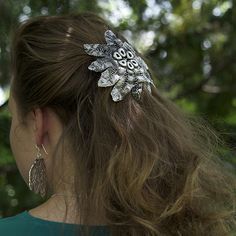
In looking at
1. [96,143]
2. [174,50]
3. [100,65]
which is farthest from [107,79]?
[174,50]

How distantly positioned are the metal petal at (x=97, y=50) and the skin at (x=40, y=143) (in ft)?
0.60

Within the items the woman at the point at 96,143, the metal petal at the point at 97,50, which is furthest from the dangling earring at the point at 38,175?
the metal petal at the point at 97,50

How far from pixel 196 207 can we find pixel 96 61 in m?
0.45

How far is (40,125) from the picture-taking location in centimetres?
174

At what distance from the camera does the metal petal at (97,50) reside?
1.76m

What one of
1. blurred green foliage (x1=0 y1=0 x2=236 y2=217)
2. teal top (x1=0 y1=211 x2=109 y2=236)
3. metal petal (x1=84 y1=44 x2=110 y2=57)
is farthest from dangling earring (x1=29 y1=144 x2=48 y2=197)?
blurred green foliage (x1=0 y1=0 x2=236 y2=217)

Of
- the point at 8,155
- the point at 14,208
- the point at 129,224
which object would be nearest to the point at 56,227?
the point at 129,224

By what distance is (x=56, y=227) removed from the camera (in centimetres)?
163

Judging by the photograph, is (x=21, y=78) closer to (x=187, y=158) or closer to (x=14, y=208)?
(x=187, y=158)

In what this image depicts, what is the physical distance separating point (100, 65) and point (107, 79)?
0.04 m

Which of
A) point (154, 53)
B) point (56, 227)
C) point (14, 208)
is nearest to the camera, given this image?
point (56, 227)

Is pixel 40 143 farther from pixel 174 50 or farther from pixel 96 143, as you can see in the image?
pixel 174 50

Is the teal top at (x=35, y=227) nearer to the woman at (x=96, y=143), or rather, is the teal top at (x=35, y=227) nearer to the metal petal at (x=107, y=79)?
the woman at (x=96, y=143)

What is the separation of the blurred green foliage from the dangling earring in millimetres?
877
